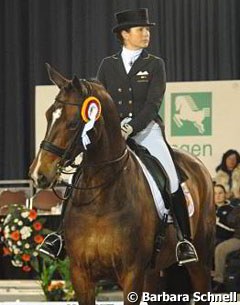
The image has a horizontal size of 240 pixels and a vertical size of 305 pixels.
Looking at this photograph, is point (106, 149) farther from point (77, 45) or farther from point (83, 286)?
A: point (77, 45)

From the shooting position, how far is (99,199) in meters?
3.91

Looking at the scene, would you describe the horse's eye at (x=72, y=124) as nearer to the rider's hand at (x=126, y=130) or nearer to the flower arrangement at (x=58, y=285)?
the rider's hand at (x=126, y=130)

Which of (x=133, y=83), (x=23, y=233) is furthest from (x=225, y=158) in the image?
(x=133, y=83)

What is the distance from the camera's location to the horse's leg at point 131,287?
12.6 feet

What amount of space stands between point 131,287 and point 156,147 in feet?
2.82

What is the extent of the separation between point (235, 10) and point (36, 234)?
376 centimetres

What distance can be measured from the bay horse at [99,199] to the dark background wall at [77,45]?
241 inches

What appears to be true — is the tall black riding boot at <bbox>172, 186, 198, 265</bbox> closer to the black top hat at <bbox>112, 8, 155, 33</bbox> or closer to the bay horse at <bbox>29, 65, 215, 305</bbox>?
the bay horse at <bbox>29, 65, 215, 305</bbox>

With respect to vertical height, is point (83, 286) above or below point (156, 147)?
below

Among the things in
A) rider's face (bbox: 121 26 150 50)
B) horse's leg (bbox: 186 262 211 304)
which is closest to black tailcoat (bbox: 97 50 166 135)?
rider's face (bbox: 121 26 150 50)

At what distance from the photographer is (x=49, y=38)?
1064cm

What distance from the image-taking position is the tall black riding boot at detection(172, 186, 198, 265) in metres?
4.37

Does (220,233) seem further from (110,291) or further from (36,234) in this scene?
(36,234)

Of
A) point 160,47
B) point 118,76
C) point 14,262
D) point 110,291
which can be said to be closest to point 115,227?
point 118,76
